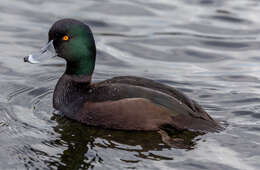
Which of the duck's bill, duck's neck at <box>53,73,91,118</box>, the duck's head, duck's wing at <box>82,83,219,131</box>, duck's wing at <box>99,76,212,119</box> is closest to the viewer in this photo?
duck's wing at <box>82,83,219,131</box>

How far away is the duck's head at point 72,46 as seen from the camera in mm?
7668

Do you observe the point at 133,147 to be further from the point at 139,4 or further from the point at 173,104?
the point at 139,4

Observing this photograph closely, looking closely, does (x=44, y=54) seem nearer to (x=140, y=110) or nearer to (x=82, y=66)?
(x=82, y=66)

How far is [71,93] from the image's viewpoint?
A: 25.1 feet

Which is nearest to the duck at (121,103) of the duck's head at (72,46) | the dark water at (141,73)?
the duck's head at (72,46)

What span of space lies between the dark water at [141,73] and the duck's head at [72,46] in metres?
0.62

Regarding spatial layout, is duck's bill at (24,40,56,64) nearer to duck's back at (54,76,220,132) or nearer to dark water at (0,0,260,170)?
dark water at (0,0,260,170)

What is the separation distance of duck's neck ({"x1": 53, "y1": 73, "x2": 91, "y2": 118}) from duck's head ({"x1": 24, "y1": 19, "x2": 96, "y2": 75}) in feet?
0.28

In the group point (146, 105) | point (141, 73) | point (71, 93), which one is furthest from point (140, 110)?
point (141, 73)

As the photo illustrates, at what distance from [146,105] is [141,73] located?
2.41m

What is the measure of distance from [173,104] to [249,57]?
12.2 feet

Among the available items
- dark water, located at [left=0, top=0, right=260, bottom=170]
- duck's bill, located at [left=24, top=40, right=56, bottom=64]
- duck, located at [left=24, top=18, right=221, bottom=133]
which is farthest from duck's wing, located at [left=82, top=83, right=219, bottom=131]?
duck's bill, located at [left=24, top=40, right=56, bottom=64]

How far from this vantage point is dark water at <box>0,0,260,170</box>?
674cm

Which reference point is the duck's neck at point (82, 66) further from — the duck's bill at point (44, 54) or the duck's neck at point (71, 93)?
the duck's bill at point (44, 54)
